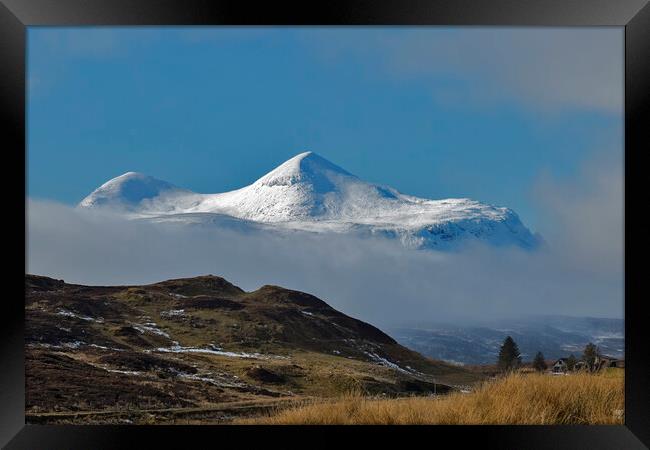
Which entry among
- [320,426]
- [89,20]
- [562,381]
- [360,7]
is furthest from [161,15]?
[562,381]

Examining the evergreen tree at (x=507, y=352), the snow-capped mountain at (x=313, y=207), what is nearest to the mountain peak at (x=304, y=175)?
the snow-capped mountain at (x=313, y=207)

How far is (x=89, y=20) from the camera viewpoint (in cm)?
409

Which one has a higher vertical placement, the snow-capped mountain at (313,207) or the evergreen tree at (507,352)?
the snow-capped mountain at (313,207)

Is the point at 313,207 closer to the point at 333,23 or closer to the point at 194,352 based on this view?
the point at 194,352

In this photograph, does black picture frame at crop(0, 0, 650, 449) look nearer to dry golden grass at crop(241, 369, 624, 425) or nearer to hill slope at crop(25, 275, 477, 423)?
dry golden grass at crop(241, 369, 624, 425)

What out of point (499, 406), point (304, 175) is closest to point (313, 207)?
point (304, 175)

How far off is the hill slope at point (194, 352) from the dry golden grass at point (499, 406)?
607 centimetres

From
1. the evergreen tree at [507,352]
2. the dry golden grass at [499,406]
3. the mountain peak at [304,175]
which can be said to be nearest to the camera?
the dry golden grass at [499,406]

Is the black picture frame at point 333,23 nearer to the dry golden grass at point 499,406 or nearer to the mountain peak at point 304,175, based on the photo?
the dry golden grass at point 499,406

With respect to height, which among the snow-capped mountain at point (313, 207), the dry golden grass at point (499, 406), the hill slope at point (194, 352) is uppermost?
the snow-capped mountain at point (313, 207)

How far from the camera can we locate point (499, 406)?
483 centimetres

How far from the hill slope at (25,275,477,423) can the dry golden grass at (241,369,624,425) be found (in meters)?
6.07

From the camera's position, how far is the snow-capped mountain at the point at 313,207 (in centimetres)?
2019

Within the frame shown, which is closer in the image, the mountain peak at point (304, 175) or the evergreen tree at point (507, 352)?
the evergreen tree at point (507, 352)
